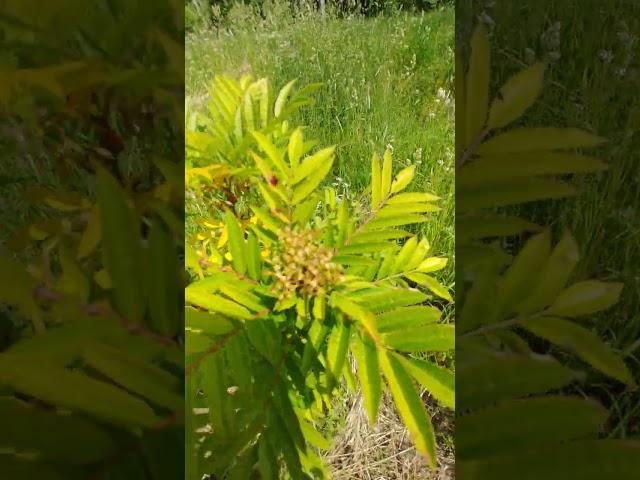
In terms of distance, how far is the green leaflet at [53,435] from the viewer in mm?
251

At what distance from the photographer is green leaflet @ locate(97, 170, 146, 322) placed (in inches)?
10.1

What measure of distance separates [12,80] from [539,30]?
0.57m

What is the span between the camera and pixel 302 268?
0.37 meters

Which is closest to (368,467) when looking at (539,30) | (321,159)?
(321,159)

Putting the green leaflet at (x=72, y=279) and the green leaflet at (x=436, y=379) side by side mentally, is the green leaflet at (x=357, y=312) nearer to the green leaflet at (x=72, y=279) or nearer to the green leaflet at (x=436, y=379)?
the green leaflet at (x=436, y=379)

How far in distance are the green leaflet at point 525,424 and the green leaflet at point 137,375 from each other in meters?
0.16

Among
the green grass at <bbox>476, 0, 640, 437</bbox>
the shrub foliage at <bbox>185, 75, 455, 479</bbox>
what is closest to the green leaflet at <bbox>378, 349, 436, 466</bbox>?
the shrub foliage at <bbox>185, 75, 455, 479</bbox>

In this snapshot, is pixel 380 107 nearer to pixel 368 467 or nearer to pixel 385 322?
pixel 385 322

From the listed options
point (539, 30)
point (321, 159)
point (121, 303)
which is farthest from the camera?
point (539, 30)

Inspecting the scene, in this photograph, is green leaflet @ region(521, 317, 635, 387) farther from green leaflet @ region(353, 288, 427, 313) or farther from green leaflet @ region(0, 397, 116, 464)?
green leaflet @ region(0, 397, 116, 464)

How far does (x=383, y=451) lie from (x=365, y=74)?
10.3 inches

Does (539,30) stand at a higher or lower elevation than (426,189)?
higher

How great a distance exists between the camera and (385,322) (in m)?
0.36

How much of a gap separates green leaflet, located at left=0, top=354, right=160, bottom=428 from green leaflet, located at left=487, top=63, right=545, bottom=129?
270mm
